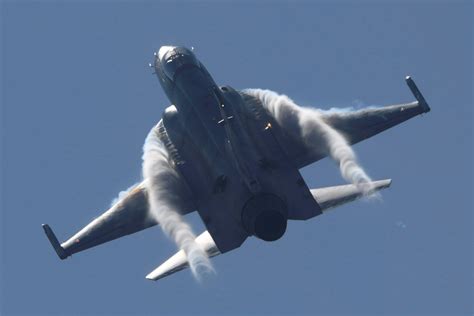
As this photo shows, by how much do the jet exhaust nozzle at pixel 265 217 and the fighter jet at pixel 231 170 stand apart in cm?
7

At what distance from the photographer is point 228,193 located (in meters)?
89.1

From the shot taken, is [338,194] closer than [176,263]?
Yes

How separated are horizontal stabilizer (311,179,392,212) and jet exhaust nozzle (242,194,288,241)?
5233mm

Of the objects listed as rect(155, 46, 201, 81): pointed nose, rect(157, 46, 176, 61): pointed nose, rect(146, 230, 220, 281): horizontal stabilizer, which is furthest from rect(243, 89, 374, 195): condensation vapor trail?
rect(146, 230, 220, 281): horizontal stabilizer

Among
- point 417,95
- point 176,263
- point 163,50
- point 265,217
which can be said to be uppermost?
point 163,50

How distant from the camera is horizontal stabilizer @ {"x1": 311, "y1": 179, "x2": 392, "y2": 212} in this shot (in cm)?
9100

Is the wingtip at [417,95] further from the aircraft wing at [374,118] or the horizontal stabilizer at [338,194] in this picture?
the horizontal stabilizer at [338,194]

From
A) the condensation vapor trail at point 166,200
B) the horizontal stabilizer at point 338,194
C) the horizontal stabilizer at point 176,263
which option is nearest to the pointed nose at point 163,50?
the condensation vapor trail at point 166,200

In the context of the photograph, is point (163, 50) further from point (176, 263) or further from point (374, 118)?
point (176, 263)

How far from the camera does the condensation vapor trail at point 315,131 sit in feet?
289

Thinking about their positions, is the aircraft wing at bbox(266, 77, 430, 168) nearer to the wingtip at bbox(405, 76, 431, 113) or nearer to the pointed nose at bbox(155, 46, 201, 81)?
the wingtip at bbox(405, 76, 431, 113)

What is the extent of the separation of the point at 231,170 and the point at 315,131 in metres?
7.14

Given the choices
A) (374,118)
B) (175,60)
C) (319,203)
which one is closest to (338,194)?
(319,203)

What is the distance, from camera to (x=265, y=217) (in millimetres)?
85875
